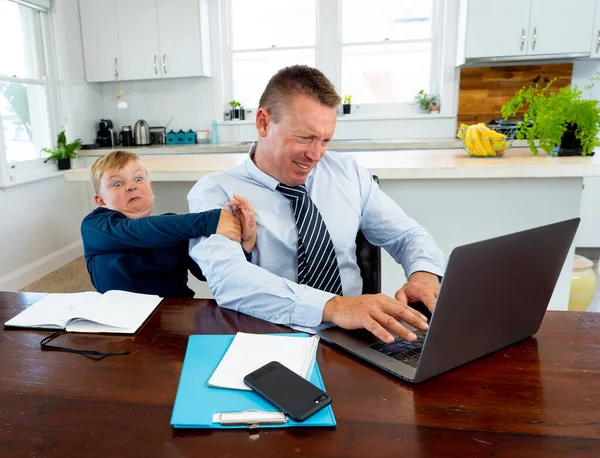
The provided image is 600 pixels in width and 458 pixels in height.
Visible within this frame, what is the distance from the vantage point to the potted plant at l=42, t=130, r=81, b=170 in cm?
394

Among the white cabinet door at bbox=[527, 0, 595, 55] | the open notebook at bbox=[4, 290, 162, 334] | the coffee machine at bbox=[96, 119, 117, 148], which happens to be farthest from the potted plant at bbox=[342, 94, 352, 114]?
the open notebook at bbox=[4, 290, 162, 334]

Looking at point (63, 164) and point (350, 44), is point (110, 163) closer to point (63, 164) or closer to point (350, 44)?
point (63, 164)

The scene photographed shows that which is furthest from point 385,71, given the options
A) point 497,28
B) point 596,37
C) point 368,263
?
point 368,263

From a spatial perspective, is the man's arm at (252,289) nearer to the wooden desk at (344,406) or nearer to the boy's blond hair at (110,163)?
the wooden desk at (344,406)

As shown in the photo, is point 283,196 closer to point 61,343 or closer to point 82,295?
point 82,295

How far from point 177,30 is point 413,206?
9.82 ft

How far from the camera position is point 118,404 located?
0.77 m

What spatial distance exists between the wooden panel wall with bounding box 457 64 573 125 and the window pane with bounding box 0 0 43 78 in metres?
3.56

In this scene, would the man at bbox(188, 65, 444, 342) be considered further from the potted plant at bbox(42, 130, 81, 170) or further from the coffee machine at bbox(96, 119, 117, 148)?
the coffee machine at bbox(96, 119, 117, 148)

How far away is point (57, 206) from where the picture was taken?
3.99 m

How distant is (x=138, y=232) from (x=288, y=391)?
803 millimetres

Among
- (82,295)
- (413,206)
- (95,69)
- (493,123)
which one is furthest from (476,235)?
(95,69)

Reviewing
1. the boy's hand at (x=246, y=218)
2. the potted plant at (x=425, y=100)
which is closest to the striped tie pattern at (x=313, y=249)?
the boy's hand at (x=246, y=218)

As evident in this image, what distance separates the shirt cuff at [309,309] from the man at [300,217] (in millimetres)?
19
